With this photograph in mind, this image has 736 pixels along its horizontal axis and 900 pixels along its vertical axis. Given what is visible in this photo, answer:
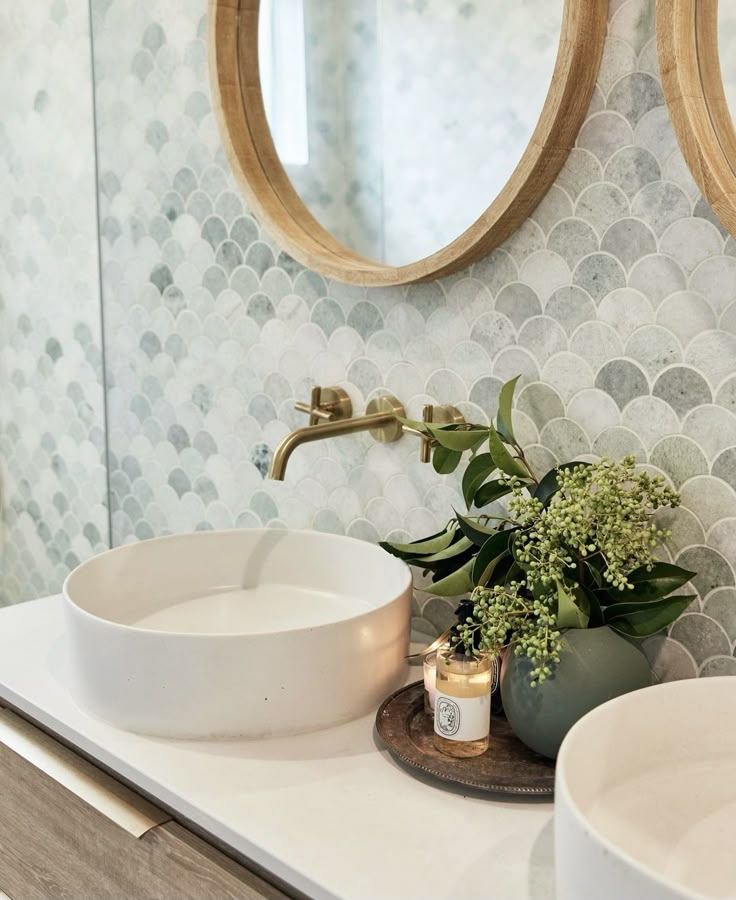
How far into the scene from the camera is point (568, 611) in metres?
0.90

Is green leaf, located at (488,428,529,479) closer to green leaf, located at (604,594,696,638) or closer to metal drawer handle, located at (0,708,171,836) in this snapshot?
green leaf, located at (604,594,696,638)

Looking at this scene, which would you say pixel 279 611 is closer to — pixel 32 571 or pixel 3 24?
pixel 32 571

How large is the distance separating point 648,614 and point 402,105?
664mm

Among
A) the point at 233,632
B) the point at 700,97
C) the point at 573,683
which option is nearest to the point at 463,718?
the point at 573,683

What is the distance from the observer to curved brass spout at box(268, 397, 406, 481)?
1.13 metres

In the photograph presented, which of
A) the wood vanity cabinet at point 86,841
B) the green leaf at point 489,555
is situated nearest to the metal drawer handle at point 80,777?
the wood vanity cabinet at point 86,841

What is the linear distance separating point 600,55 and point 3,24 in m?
1.26

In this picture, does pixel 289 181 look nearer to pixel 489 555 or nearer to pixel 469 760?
pixel 489 555

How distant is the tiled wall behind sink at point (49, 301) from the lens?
1701mm

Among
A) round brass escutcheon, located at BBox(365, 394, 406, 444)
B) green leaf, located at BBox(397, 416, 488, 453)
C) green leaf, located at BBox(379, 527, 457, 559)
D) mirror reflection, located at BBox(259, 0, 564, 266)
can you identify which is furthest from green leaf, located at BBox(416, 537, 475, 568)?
mirror reflection, located at BBox(259, 0, 564, 266)

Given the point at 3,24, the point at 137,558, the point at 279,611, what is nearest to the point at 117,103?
the point at 3,24

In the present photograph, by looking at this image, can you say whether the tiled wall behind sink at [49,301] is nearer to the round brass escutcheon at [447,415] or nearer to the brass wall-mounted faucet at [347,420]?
the brass wall-mounted faucet at [347,420]

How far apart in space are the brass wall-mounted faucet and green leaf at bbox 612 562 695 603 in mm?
314

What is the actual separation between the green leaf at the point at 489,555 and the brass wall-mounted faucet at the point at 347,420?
8.4 inches
